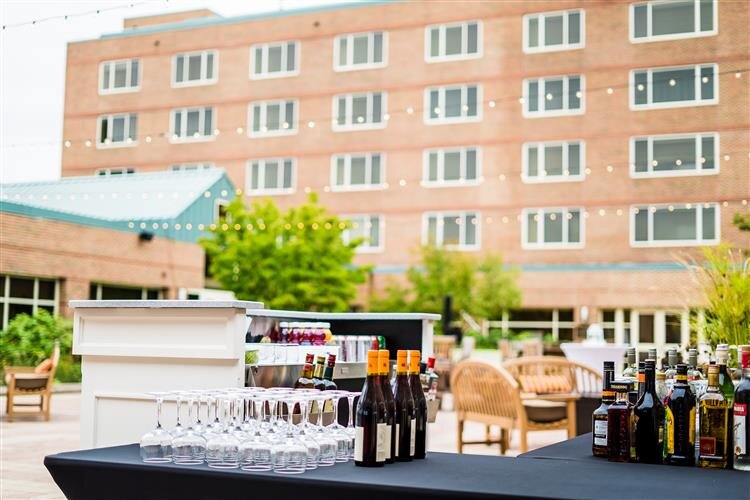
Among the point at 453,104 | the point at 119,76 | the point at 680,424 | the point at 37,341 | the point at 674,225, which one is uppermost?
the point at 119,76

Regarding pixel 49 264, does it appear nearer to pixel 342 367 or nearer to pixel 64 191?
pixel 64 191

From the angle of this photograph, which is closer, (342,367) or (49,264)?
(342,367)

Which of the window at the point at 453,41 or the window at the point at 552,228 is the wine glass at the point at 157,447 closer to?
the window at the point at 552,228

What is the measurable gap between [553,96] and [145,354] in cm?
2690

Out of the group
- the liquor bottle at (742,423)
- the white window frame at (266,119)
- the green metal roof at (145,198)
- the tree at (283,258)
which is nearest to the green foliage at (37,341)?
the green metal roof at (145,198)

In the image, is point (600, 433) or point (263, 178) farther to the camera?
point (263, 178)

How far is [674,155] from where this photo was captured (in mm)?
29516

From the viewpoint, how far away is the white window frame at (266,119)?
34094 mm

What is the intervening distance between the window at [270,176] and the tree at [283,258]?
27.2ft

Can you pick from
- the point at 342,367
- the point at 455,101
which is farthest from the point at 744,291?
the point at 455,101

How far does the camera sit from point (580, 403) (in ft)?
30.0

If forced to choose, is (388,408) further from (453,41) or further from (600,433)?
(453,41)

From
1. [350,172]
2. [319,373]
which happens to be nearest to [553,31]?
[350,172]

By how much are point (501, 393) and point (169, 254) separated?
59.5 ft
